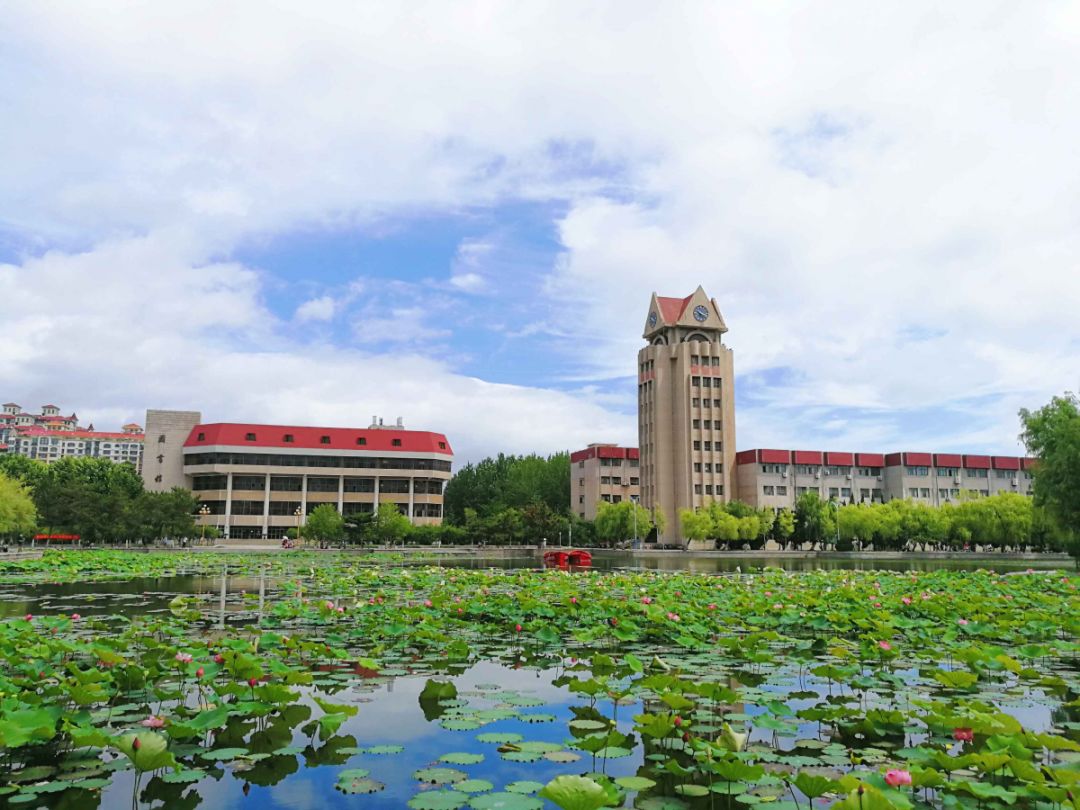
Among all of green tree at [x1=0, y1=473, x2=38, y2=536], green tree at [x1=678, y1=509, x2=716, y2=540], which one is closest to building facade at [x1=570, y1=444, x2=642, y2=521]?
green tree at [x1=678, y1=509, x2=716, y2=540]

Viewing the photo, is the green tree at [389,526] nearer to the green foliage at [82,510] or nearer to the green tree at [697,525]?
the green foliage at [82,510]

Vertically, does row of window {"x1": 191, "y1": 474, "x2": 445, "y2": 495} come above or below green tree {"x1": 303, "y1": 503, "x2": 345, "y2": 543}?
above

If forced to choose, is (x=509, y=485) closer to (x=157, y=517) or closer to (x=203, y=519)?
(x=203, y=519)

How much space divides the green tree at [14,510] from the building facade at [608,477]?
54531 mm

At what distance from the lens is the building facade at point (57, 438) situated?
166m

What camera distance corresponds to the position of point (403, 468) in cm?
8288

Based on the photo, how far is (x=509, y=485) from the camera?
9538cm

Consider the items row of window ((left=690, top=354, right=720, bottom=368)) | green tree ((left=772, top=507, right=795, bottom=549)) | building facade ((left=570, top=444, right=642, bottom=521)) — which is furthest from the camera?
building facade ((left=570, top=444, right=642, bottom=521))

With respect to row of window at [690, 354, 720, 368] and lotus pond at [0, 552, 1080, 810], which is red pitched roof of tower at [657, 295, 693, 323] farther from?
lotus pond at [0, 552, 1080, 810]

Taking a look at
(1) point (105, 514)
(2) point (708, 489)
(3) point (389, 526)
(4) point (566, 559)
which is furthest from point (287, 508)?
(4) point (566, 559)

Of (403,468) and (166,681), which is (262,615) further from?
(403,468)

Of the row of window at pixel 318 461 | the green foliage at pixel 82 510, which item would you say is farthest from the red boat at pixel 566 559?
the row of window at pixel 318 461

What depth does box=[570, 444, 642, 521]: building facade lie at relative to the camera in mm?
90062

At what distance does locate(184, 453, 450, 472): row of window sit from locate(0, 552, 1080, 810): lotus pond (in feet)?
226
